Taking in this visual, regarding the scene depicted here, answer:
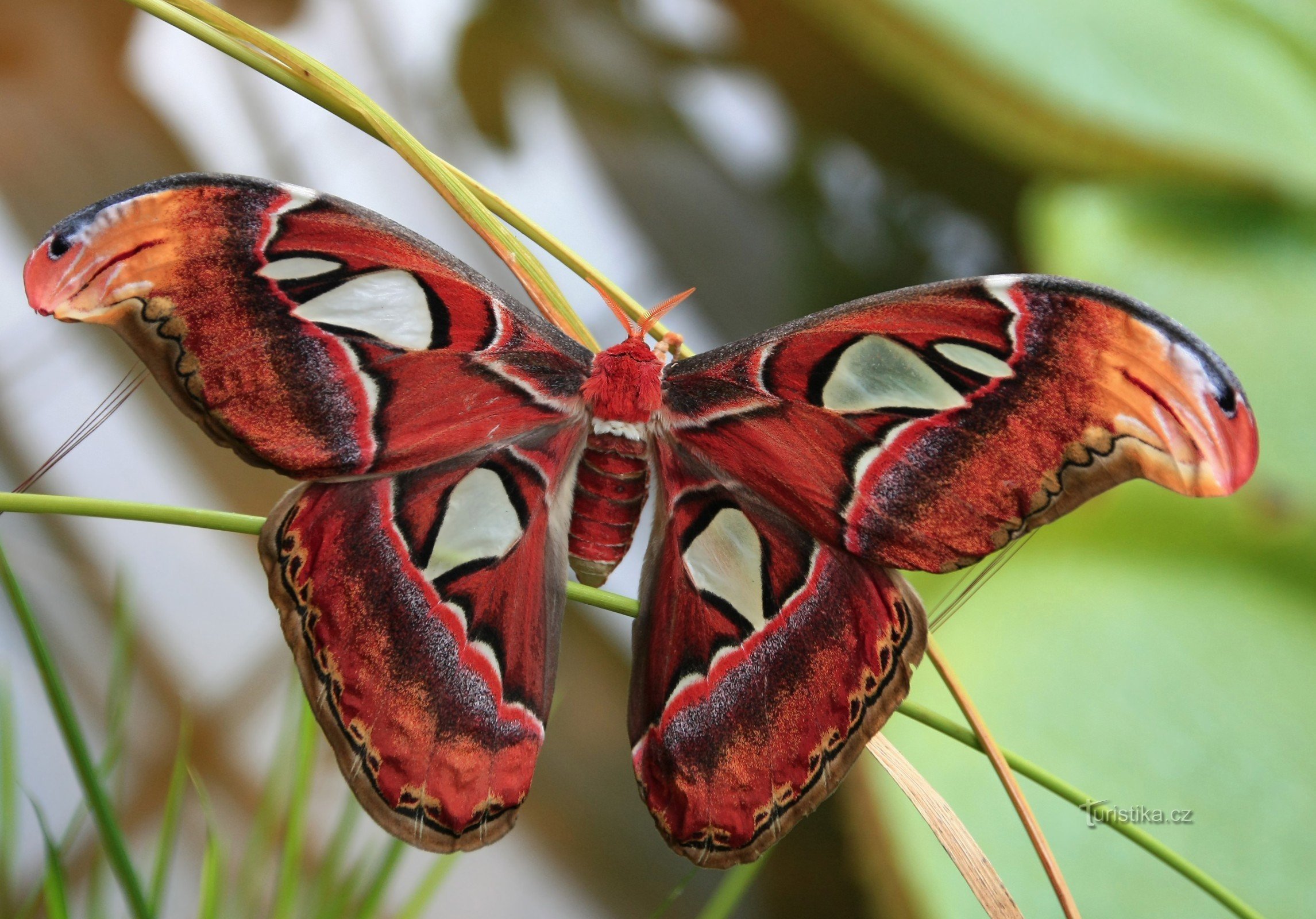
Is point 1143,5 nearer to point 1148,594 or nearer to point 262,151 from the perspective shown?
point 1148,594

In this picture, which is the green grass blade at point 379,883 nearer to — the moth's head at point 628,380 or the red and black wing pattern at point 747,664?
the red and black wing pattern at point 747,664

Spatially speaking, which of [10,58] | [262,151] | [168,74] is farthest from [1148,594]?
[10,58]

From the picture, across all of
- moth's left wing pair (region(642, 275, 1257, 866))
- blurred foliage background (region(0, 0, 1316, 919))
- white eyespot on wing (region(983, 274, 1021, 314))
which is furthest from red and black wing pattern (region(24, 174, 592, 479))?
blurred foliage background (region(0, 0, 1316, 919))

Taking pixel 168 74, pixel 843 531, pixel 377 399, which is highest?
pixel 168 74

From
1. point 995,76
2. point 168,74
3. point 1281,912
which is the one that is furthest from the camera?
point 995,76

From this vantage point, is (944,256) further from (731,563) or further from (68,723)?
(68,723)

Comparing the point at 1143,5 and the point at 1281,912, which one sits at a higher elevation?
the point at 1143,5

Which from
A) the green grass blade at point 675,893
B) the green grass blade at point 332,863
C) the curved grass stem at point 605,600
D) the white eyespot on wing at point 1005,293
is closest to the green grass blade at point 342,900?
the green grass blade at point 332,863
